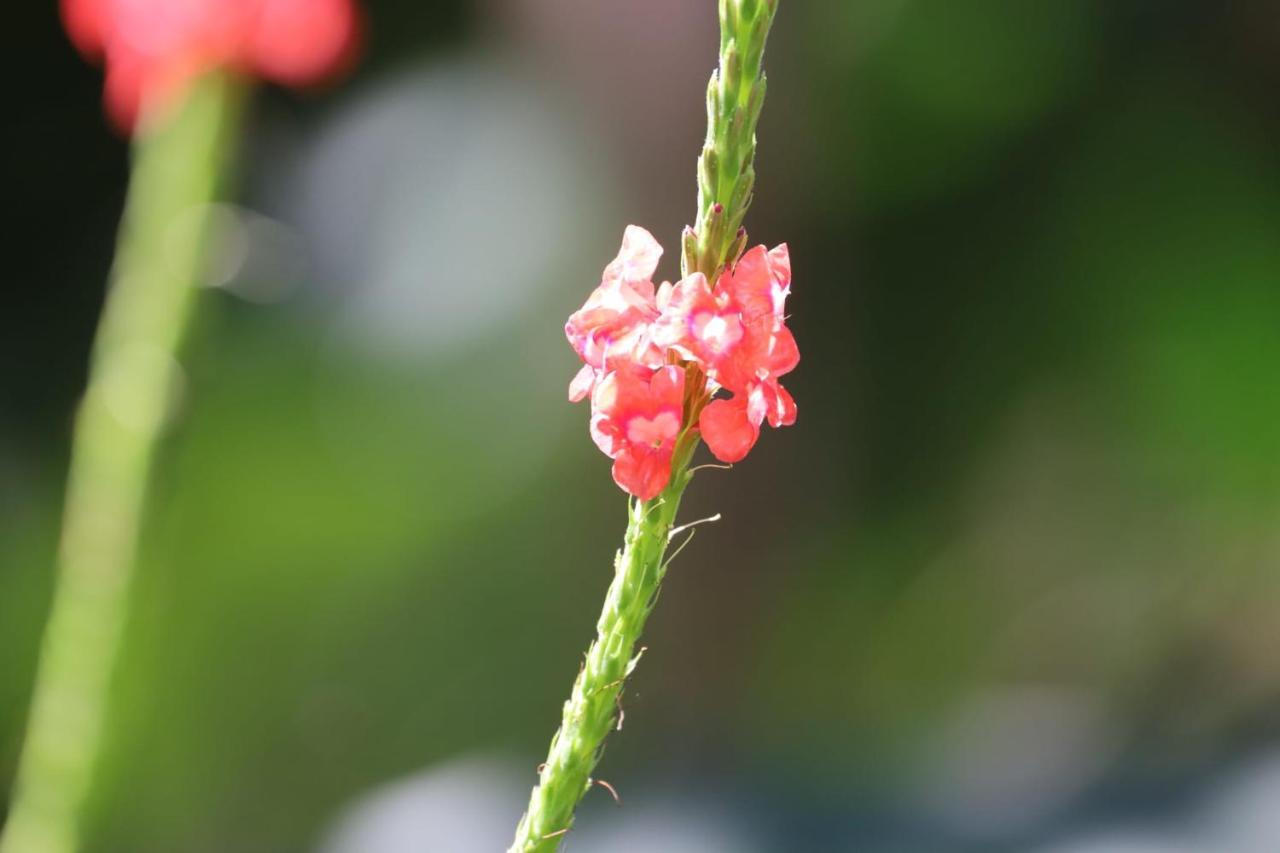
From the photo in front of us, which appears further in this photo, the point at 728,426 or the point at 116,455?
the point at 116,455

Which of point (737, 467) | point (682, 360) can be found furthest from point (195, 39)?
point (737, 467)

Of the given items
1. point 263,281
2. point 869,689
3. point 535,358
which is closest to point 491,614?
point 535,358

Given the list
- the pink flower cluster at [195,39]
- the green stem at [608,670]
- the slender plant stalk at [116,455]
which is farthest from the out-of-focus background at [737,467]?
the green stem at [608,670]

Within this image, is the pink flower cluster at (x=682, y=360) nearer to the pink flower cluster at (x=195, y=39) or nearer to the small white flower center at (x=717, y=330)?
the small white flower center at (x=717, y=330)

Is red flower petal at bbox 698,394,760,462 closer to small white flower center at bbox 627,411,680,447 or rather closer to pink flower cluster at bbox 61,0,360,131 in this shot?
small white flower center at bbox 627,411,680,447

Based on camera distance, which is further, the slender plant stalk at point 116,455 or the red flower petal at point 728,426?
the slender plant stalk at point 116,455

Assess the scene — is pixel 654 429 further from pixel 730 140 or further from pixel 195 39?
pixel 195 39

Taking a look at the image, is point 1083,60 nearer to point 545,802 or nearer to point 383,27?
point 383,27
